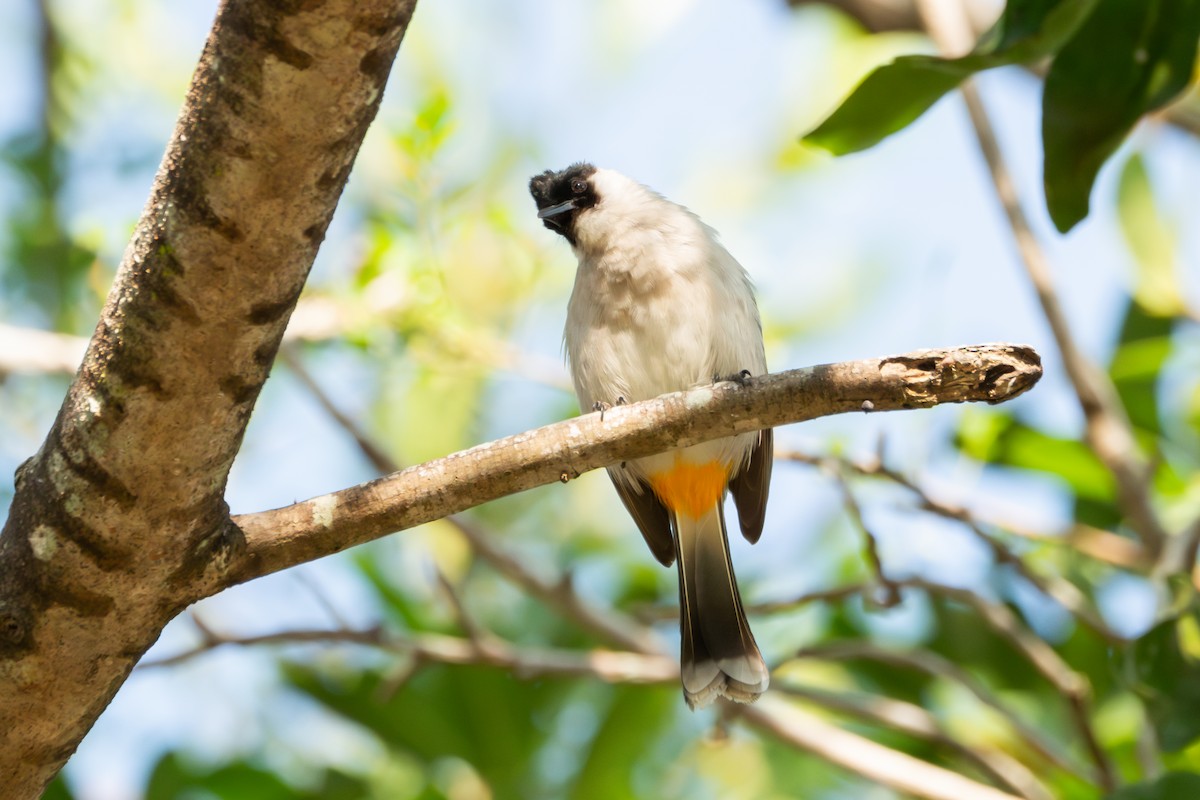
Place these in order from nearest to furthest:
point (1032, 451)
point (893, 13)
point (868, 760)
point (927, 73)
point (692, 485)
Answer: point (927, 73), point (868, 760), point (692, 485), point (1032, 451), point (893, 13)

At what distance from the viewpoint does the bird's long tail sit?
2889 millimetres

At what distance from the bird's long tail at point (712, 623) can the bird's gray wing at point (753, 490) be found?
0.22 ft

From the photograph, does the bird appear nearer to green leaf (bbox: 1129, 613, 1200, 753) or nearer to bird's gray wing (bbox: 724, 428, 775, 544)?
bird's gray wing (bbox: 724, 428, 775, 544)

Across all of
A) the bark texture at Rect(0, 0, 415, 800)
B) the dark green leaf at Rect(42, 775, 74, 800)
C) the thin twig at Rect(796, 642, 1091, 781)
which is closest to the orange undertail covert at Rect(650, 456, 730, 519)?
the thin twig at Rect(796, 642, 1091, 781)

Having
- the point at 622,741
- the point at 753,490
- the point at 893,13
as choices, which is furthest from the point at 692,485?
the point at 893,13

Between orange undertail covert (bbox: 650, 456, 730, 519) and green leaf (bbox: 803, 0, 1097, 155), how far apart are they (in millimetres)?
1322

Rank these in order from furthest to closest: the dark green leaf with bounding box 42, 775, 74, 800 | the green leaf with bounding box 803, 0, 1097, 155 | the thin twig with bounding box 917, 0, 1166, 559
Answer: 1. the dark green leaf with bounding box 42, 775, 74, 800
2. the thin twig with bounding box 917, 0, 1166, 559
3. the green leaf with bounding box 803, 0, 1097, 155

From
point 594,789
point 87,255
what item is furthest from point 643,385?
point 87,255

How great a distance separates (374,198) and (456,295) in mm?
935

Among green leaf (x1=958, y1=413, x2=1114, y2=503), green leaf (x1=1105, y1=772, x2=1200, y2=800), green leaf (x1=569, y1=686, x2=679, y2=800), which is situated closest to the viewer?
green leaf (x1=1105, y1=772, x2=1200, y2=800)

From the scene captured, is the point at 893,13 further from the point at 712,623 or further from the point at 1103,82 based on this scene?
the point at 712,623

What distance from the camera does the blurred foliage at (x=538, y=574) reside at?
338 centimetres

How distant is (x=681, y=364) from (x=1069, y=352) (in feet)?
3.52

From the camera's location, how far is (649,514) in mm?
3660
